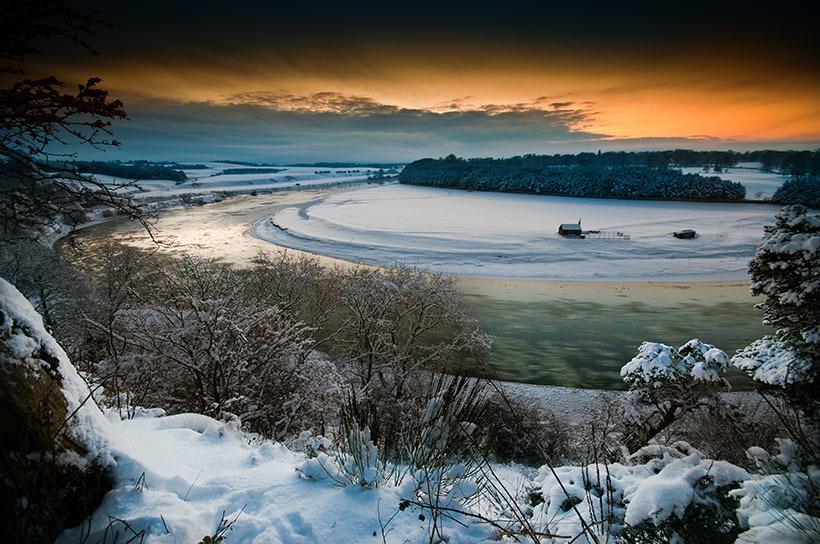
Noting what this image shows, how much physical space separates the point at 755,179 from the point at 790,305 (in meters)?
140

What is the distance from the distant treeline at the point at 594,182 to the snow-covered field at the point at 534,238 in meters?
7.47

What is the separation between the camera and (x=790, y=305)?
9.68 m

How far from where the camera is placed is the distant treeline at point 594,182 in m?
87.9

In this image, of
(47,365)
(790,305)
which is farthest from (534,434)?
(47,365)

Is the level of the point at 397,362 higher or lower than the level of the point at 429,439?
lower

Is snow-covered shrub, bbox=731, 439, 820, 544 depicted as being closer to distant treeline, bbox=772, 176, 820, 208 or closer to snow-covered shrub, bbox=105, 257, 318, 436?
snow-covered shrub, bbox=105, 257, 318, 436

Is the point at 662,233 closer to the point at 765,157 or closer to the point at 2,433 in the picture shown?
the point at 2,433

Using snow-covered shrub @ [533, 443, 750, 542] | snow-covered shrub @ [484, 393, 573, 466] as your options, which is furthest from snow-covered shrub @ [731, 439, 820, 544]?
snow-covered shrub @ [484, 393, 573, 466]

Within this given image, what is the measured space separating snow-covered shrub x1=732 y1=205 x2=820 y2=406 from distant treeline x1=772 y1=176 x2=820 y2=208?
289 ft

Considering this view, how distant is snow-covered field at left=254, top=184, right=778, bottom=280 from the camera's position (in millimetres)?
40938

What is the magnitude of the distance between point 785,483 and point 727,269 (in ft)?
155

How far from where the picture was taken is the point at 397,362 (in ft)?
53.8

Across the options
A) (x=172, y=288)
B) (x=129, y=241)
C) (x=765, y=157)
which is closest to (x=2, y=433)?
(x=172, y=288)

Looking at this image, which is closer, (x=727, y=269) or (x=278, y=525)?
(x=278, y=525)
